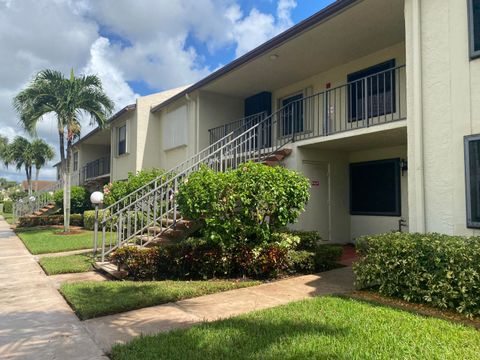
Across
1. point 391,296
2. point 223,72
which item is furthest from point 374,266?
point 223,72

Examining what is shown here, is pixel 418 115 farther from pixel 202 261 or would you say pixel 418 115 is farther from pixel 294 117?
pixel 294 117

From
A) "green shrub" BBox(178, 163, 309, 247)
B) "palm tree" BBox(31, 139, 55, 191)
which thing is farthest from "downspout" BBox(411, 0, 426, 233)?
"palm tree" BBox(31, 139, 55, 191)

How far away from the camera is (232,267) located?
7445mm

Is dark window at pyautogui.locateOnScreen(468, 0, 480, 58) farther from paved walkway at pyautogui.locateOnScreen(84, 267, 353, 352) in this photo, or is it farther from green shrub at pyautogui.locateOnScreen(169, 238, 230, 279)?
green shrub at pyautogui.locateOnScreen(169, 238, 230, 279)

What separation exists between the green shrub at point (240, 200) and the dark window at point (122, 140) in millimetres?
12232

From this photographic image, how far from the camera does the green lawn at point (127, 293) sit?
5.47 m

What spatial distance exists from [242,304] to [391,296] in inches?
87.8

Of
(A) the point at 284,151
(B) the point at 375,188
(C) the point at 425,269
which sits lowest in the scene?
(C) the point at 425,269

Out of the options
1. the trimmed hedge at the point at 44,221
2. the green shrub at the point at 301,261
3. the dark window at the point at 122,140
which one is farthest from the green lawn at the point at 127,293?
the trimmed hedge at the point at 44,221

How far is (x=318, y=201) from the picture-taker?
10.9 m

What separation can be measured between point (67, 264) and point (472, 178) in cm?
856

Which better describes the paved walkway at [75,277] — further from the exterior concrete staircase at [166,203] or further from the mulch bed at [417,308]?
the mulch bed at [417,308]

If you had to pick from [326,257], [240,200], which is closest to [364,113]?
[326,257]

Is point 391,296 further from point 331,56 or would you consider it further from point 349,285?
point 331,56
